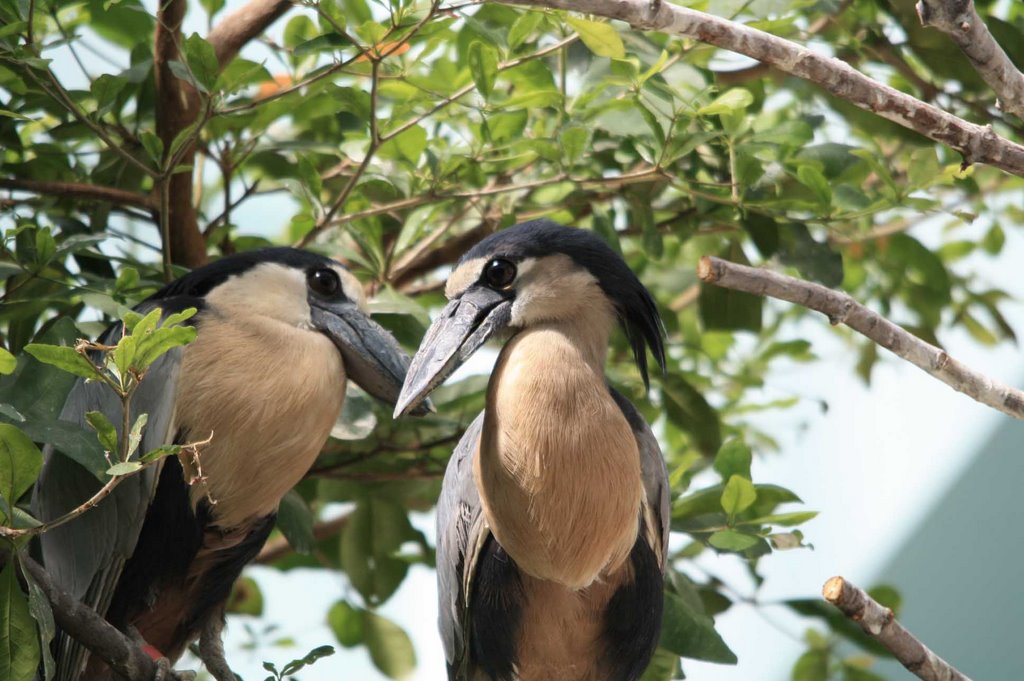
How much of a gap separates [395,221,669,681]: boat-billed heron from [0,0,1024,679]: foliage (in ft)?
0.48

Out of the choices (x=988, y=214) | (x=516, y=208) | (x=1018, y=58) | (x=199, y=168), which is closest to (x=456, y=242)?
(x=516, y=208)

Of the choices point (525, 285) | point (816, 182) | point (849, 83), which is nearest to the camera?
point (849, 83)

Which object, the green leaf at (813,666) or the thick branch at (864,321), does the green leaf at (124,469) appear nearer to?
the thick branch at (864,321)

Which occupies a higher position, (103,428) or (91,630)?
(103,428)

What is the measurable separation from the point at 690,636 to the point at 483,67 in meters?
0.78

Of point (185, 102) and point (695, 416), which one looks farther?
point (695, 416)

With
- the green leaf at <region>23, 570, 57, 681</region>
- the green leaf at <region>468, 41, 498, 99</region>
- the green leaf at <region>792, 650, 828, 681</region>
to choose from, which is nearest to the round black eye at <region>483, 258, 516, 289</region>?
the green leaf at <region>468, 41, 498, 99</region>

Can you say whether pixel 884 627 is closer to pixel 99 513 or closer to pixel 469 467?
pixel 469 467

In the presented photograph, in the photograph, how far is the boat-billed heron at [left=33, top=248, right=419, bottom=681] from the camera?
1.44m

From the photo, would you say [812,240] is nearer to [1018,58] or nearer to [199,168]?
[1018,58]

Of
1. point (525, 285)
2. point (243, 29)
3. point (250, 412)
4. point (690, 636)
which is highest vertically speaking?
point (243, 29)

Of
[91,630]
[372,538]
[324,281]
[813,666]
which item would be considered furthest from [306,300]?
[813,666]

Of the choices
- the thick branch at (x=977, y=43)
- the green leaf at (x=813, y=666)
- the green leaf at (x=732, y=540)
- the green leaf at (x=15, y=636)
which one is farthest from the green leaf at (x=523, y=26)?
the green leaf at (x=813, y=666)

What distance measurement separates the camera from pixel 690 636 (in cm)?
162
